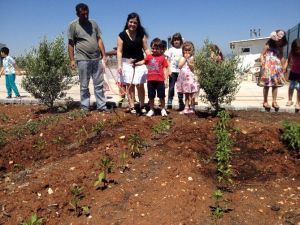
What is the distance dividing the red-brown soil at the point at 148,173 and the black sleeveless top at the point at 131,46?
113 cm

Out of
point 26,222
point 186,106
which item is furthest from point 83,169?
point 186,106

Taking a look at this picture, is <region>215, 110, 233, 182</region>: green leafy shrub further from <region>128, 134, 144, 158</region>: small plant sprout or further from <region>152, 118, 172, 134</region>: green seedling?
<region>128, 134, 144, 158</region>: small plant sprout

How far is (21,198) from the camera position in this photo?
428cm

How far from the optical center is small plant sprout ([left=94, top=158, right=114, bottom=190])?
4.36 metres

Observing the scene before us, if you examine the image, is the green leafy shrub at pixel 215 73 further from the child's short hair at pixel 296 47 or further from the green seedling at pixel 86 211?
the green seedling at pixel 86 211

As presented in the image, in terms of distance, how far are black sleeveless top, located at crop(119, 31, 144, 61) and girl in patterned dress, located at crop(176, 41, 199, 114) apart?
2.57 ft

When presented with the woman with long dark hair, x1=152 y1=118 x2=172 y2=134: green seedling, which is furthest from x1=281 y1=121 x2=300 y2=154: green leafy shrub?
the woman with long dark hair

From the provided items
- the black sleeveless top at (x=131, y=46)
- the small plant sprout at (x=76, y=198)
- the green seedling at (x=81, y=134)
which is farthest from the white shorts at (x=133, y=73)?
the small plant sprout at (x=76, y=198)

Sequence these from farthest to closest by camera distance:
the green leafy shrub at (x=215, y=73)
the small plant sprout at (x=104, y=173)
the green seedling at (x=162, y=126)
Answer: the green leafy shrub at (x=215, y=73) → the green seedling at (x=162, y=126) → the small plant sprout at (x=104, y=173)

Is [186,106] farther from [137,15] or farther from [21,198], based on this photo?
[21,198]

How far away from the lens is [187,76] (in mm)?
7352

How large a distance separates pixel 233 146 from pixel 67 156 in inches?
92.6

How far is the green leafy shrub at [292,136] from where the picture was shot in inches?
210

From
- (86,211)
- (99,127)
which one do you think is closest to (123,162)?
(86,211)
